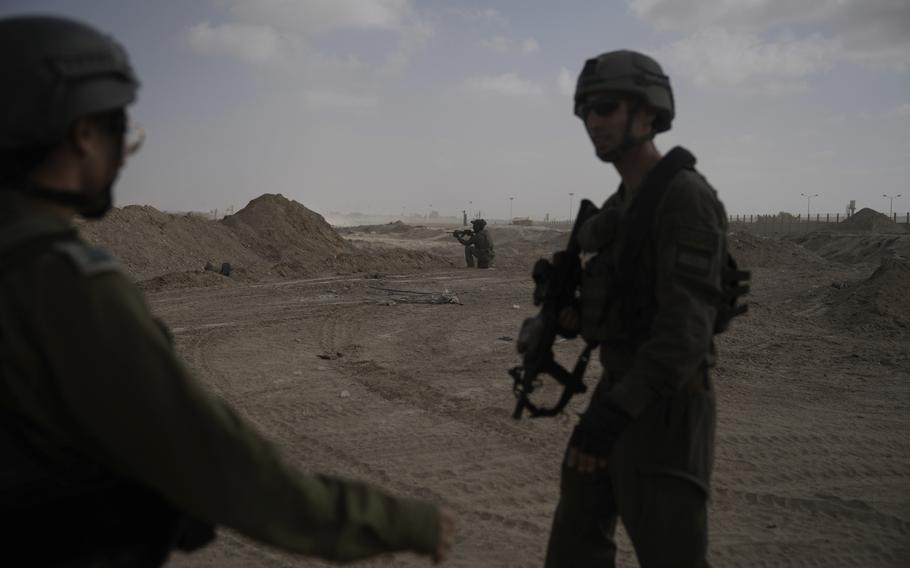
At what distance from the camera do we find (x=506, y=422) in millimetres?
6223

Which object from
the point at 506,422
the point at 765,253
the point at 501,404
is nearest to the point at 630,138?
the point at 506,422

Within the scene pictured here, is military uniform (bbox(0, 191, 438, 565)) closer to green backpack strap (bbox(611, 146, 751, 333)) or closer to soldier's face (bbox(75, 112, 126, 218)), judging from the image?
soldier's face (bbox(75, 112, 126, 218))

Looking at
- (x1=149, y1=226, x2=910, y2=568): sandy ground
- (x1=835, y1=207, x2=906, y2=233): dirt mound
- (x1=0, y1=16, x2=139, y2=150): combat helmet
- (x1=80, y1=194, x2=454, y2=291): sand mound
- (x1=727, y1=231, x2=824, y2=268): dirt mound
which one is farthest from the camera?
(x1=835, y1=207, x2=906, y2=233): dirt mound

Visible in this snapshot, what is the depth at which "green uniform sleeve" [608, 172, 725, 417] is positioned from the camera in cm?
223

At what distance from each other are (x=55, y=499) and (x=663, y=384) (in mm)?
1666

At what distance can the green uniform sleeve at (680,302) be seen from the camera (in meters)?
2.23

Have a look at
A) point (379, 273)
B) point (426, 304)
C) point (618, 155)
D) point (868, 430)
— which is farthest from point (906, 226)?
point (618, 155)

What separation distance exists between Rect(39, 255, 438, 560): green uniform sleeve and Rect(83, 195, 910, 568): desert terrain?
2602 millimetres

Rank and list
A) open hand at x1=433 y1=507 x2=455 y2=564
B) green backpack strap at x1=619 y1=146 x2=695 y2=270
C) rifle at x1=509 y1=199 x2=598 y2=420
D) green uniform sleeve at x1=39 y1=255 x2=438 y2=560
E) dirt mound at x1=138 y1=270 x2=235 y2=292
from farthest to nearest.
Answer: dirt mound at x1=138 y1=270 x2=235 y2=292 < rifle at x1=509 y1=199 x2=598 y2=420 < green backpack strap at x1=619 y1=146 x2=695 y2=270 < open hand at x1=433 y1=507 x2=455 y2=564 < green uniform sleeve at x1=39 y1=255 x2=438 y2=560

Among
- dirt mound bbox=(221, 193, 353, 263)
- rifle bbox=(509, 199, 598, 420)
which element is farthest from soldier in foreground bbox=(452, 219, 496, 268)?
rifle bbox=(509, 199, 598, 420)

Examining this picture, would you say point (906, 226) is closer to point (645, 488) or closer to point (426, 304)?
point (426, 304)

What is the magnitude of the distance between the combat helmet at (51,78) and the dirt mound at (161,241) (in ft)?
60.2

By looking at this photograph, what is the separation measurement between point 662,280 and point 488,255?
20400 millimetres

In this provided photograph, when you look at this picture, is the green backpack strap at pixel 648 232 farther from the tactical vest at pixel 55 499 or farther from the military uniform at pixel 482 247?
the military uniform at pixel 482 247
